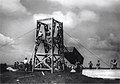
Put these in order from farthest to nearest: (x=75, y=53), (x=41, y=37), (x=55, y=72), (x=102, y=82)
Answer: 1. (x=75, y=53)
2. (x=41, y=37)
3. (x=55, y=72)
4. (x=102, y=82)

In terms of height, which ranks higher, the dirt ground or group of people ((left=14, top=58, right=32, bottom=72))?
group of people ((left=14, top=58, right=32, bottom=72))

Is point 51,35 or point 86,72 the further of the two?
point 86,72

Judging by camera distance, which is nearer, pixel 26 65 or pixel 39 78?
pixel 39 78

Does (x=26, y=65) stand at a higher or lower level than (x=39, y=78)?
higher

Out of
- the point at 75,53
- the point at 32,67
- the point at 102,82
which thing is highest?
the point at 75,53

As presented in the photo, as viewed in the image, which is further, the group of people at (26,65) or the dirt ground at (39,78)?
the group of people at (26,65)

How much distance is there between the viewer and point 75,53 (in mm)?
20188

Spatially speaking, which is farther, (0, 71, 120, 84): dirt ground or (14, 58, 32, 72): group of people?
(14, 58, 32, 72): group of people

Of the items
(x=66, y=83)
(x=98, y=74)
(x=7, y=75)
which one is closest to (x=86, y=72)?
(x=98, y=74)

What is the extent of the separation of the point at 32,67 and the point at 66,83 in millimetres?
4703

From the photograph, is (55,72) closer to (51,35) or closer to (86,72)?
(51,35)

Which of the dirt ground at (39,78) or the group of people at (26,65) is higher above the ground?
the group of people at (26,65)

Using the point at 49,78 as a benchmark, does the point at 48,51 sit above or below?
above

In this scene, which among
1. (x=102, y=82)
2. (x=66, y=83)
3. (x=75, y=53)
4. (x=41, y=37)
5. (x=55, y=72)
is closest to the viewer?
(x=66, y=83)
